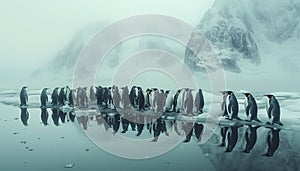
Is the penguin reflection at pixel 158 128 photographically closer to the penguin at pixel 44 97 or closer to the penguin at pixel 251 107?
the penguin at pixel 251 107

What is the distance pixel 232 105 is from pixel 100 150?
0.79 meters

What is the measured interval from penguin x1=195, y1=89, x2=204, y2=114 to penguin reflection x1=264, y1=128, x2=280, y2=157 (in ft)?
1.32

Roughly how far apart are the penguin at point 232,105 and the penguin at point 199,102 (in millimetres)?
146

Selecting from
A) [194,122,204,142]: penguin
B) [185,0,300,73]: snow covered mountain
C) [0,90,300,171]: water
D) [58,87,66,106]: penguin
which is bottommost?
[0,90,300,171]: water

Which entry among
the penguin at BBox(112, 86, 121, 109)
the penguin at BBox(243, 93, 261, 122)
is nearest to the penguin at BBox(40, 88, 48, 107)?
the penguin at BBox(112, 86, 121, 109)

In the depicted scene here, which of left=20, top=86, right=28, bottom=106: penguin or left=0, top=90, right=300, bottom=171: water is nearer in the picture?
left=0, top=90, right=300, bottom=171: water

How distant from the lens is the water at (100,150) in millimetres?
1960

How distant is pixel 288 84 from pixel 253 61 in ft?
0.76

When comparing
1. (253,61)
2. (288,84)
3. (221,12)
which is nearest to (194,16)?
(221,12)

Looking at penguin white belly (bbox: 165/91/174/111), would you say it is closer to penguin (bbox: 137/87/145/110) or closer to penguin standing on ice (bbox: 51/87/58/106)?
penguin (bbox: 137/87/145/110)

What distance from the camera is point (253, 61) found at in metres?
2.02

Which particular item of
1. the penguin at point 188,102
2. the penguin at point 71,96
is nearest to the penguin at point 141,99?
the penguin at point 188,102

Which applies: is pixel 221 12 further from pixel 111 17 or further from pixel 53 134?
pixel 53 134

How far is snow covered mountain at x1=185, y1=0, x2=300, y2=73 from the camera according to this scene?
200 centimetres
